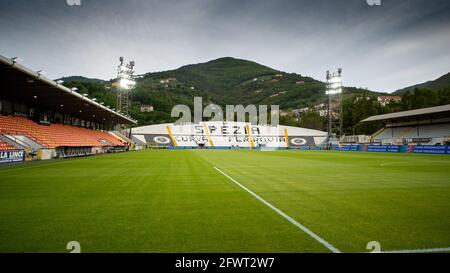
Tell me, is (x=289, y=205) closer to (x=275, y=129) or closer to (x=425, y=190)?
(x=425, y=190)

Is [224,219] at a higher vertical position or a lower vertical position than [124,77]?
lower

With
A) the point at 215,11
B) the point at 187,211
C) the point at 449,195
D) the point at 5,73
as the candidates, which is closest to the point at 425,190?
the point at 449,195

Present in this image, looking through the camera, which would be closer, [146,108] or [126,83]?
[126,83]

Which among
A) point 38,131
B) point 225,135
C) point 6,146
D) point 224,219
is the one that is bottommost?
point 224,219

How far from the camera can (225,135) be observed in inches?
3027

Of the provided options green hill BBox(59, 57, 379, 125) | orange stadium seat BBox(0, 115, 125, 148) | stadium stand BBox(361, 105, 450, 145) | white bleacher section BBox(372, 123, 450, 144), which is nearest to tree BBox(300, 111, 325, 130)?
green hill BBox(59, 57, 379, 125)

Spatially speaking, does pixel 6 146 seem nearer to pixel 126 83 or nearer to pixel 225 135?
pixel 126 83

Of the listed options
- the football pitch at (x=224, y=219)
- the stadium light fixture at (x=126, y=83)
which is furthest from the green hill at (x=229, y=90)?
the football pitch at (x=224, y=219)

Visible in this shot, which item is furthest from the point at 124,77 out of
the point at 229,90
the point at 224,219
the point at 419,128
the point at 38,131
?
the point at 229,90

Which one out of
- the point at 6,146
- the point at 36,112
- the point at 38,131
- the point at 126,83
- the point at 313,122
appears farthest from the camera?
the point at 313,122

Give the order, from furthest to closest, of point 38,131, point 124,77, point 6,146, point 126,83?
1. point 126,83
2. point 124,77
3. point 38,131
4. point 6,146

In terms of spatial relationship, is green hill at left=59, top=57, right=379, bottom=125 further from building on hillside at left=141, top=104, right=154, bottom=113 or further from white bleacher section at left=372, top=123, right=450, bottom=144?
white bleacher section at left=372, top=123, right=450, bottom=144

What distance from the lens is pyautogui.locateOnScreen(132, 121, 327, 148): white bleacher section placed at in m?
70.9
